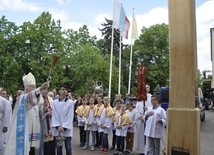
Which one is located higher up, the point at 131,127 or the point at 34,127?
the point at 34,127

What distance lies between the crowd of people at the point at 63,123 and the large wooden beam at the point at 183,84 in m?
3.21

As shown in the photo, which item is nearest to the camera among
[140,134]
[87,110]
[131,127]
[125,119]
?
[140,134]

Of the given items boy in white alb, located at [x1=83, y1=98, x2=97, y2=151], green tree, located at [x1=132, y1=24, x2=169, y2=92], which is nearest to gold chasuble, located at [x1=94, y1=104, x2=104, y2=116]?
boy in white alb, located at [x1=83, y1=98, x2=97, y2=151]

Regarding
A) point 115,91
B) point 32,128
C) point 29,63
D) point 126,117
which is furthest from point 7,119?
point 115,91

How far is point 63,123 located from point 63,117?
15cm

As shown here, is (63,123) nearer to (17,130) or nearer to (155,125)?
(17,130)

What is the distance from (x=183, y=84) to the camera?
2863 mm

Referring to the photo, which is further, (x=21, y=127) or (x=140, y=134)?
(x=140, y=134)

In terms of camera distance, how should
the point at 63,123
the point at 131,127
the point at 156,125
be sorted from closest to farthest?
the point at 63,123 < the point at 156,125 < the point at 131,127

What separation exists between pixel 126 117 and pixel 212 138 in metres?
5.72

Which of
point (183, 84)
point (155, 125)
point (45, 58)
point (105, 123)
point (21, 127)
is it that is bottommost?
point (105, 123)

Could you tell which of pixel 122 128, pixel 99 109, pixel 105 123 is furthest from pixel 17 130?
pixel 99 109

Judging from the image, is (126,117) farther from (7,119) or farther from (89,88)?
(89,88)

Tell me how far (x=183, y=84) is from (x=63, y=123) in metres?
5.77
